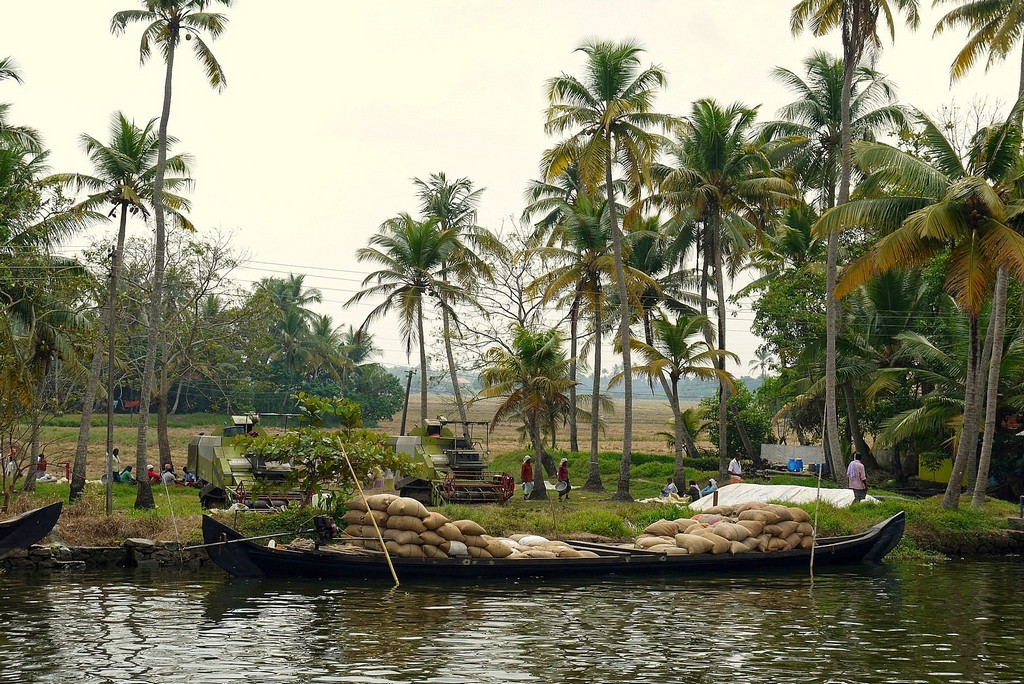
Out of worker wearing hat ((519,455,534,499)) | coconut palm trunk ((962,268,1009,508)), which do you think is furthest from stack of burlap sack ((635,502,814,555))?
worker wearing hat ((519,455,534,499))

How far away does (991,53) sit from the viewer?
91.0 ft

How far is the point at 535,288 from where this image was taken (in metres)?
37.2

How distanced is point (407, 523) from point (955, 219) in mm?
13886

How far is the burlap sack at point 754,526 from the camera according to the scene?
22281 mm

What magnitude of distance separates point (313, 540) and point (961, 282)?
50.1ft

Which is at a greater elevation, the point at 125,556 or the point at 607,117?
the point at 607,117

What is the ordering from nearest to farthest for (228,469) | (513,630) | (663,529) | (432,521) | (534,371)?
(513,630), (432,521), (663,529), (228,469), (534,371)

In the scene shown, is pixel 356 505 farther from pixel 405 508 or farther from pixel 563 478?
pixel 563 478

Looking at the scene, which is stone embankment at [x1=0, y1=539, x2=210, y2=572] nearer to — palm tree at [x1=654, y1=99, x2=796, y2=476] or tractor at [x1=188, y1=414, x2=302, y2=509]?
tractor at [x1=188, y1=414, x2=302, y2=509]

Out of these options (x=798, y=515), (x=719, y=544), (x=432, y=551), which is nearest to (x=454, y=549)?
(x=432, y=551)

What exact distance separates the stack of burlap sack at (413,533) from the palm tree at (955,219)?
10672 millimetres

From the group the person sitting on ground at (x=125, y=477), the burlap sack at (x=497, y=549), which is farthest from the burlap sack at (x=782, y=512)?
the person sitting on ground at (x=125, y=477)

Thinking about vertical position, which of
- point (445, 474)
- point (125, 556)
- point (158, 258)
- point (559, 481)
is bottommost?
point (125, 556)

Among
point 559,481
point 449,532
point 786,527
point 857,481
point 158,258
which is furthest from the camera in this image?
point 559,481
